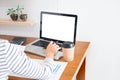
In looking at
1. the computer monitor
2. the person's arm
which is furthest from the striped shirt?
the computer monitor

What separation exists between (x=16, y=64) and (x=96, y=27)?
105 cm

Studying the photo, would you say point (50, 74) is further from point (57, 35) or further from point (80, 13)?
point (80, 13)

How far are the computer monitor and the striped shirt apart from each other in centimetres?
55

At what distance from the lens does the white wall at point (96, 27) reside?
171 cm

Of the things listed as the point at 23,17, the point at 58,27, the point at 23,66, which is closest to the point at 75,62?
the point at 58,27

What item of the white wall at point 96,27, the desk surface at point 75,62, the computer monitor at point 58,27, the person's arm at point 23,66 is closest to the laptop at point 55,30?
the computer monitor at point 58,27

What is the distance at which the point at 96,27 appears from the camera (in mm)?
1767

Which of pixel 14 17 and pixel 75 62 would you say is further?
pixel 14 17

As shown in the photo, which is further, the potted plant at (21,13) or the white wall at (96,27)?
the potted plant at (21,13)

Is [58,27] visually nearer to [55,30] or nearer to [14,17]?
[55,30]

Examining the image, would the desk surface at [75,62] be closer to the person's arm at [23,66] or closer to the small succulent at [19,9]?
the person's arm at [23,66]

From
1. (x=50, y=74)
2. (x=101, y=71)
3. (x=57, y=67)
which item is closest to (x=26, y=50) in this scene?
(x=57, y=67)

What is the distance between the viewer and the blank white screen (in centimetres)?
151

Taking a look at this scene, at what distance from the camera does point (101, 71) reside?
1.90 meters
